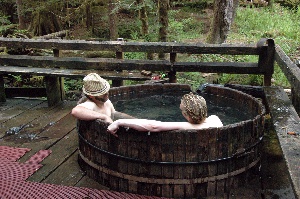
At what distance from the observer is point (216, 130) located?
3639 millimetres

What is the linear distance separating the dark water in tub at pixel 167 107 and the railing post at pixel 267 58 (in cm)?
113

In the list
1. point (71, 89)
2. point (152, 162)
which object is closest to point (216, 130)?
point (152, 162)

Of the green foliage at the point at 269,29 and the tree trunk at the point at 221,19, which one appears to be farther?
the green foliage at the point at 269,29

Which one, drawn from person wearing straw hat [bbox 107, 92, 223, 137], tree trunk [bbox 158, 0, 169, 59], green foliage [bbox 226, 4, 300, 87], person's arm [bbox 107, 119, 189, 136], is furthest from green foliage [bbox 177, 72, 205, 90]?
person's arm [bbox 107, 119, 189, 136]

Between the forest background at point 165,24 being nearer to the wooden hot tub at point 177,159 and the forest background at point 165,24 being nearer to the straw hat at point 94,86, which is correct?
the wooden hot tub at point 177,159

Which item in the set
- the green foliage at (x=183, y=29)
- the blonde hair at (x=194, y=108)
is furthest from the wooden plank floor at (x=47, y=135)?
the green foliage at (x=183, y=29)

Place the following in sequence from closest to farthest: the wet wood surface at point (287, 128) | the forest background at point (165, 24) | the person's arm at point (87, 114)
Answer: the wet wood surface at point (287, 128) → the person's arm at point (87, 114) → the forest background at point (165, 24)

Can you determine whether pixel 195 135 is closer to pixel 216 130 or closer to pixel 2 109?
pixel 216 130

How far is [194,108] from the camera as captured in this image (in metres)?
3.69

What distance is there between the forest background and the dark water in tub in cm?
315

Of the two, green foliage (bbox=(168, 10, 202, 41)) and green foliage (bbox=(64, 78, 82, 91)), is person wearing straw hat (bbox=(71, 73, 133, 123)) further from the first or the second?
green foliage (bbox=(168, 10, 202, 41))

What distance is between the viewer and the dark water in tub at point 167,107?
5355 millimetres

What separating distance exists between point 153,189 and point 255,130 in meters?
1.30

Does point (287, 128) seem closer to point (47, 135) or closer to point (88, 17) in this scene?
point (47, 135)
